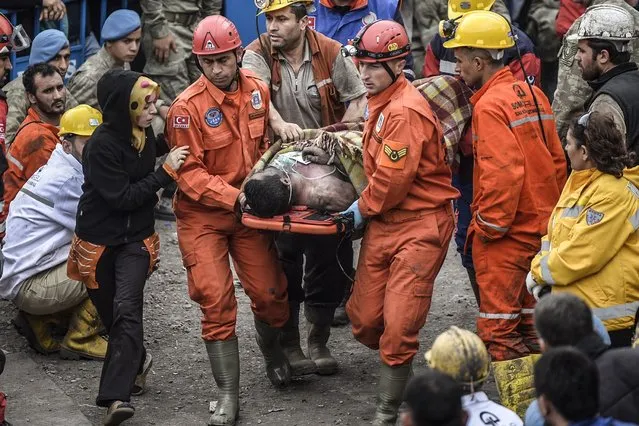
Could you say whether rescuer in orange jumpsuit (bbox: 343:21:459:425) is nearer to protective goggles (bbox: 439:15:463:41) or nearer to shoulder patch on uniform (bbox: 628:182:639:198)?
protective goggles (bbox: 439:15:463:41)

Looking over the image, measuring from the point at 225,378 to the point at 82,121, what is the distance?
180 centimetres

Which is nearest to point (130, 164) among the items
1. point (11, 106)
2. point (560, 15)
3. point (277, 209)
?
point (277, 209)

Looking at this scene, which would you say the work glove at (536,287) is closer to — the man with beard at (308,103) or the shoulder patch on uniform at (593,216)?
the shoulder patch on uniform at (593,216)

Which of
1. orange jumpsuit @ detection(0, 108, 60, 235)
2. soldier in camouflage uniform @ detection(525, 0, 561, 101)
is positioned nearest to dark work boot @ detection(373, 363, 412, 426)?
orange jumpsuit @ detection(0, 108, 60, 235)

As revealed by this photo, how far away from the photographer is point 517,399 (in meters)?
6.55

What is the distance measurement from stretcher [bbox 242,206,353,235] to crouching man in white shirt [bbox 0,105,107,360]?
160 centimetres

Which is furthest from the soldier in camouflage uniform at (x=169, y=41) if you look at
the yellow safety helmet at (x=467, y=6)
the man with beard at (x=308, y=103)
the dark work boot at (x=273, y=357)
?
the dark work boot at (x=273, y=357)

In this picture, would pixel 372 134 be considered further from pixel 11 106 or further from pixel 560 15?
pixel 560 15

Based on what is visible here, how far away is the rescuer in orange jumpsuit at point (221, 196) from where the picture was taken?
23.0 ft

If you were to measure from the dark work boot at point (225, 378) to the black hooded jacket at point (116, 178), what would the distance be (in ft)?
2.62

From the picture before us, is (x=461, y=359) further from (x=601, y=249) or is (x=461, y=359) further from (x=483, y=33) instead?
(x=483, y=33)

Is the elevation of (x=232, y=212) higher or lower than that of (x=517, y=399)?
higher

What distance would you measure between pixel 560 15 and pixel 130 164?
4.76 meters

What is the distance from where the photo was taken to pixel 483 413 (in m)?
4.85
